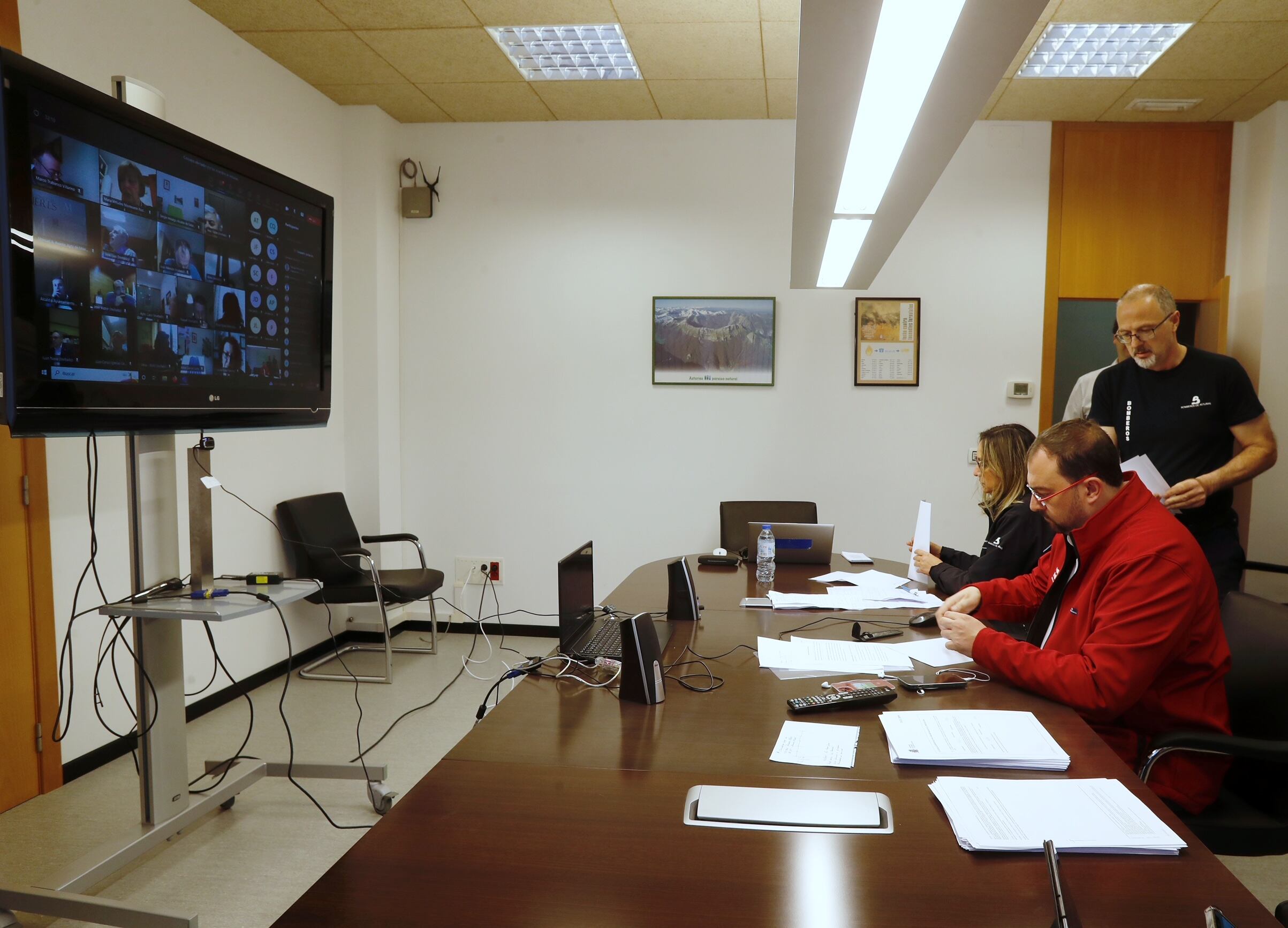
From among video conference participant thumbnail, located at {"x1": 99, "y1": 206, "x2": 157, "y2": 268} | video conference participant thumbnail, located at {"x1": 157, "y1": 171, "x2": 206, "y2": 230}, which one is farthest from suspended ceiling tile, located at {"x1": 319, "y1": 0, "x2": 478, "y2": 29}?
video conference participant thumbnail, located at {"x1": 99, "y1": 206, "x2": 157, "y2": 268}

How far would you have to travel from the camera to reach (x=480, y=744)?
152 cm

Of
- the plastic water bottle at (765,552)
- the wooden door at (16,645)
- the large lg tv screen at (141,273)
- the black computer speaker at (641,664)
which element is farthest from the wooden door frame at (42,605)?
the plastic water bottle at (765,552)

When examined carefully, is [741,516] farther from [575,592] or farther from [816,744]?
[816,744]

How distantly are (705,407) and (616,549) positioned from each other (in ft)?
3.34

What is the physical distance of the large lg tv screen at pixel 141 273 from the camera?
1.68 metres

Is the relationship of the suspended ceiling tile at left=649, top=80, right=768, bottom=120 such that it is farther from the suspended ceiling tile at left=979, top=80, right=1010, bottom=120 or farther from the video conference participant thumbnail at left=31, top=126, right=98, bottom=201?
the video conference participant thumbnail at left=31, top=126, right=98, bottom=201

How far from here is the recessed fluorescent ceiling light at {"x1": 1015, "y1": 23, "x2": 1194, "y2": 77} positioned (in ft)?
11.7

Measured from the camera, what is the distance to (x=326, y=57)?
4.04 m

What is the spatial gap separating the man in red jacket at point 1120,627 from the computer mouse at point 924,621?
0.34 meters

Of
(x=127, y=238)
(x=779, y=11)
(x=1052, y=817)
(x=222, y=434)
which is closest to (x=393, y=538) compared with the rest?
(x=222, y=434)

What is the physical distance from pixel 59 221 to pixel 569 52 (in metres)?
2.82

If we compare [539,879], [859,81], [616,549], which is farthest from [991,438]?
[616,549]

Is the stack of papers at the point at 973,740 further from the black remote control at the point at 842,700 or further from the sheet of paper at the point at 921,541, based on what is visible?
the sheet of paper at the point at 921,541

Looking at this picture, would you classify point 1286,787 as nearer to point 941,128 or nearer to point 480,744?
point 941,128
